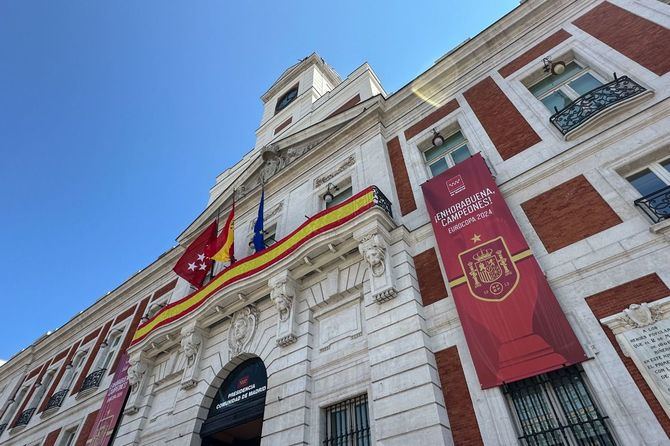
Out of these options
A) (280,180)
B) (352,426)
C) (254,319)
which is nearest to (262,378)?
(254,319)

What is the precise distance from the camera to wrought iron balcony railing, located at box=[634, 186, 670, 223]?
23.0ft

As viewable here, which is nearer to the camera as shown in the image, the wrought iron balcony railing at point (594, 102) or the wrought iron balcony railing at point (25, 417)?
the wrought iron balcony railing at point (594, 102)

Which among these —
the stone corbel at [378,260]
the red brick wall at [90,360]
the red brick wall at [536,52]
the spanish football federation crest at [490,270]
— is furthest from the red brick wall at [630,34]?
the red brick wall at [90,360]

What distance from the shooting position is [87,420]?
636 inches

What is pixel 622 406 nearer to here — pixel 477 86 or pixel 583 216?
pixel 583 216

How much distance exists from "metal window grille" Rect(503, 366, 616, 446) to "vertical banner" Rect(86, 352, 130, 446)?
1311 centimetres

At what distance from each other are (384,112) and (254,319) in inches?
338

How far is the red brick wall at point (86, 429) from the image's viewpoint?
15.4m

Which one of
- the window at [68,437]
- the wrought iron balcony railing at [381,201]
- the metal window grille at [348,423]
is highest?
the wrought iron balcony railing at [381,201]

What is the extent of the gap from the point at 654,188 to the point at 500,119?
434 cm

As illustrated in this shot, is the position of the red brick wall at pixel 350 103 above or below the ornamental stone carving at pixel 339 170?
above

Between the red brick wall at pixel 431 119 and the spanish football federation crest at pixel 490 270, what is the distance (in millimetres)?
5851

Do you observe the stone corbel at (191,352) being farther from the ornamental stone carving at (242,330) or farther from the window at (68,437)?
the window at (68,437)

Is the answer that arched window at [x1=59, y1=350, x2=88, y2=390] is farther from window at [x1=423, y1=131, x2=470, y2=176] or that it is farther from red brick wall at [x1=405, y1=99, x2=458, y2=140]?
window at [x1=423, y1=131, x2=470, y2=176]
